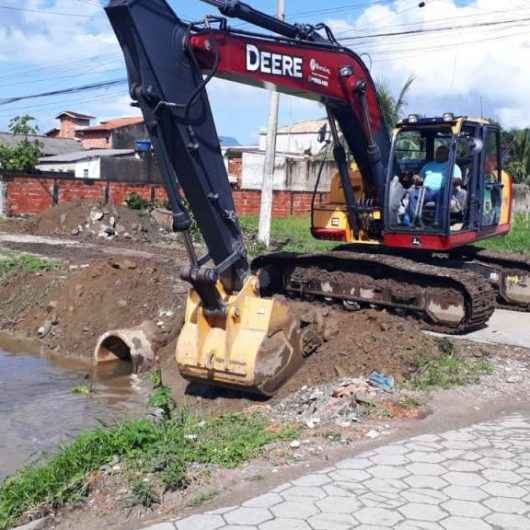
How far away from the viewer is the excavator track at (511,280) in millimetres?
12242

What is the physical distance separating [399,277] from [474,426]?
173 inches

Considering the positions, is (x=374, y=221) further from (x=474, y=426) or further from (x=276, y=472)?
(x=276, y=472)

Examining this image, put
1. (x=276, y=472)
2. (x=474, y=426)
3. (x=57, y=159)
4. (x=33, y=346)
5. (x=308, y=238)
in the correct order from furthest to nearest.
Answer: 1. (x=57, y=159)
2. (x=308, y=238)
3. (x=33, y=346)
4. (x=474, y=426)
5. (x=276, y=472)

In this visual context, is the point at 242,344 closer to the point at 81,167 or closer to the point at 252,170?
the point at 81,167

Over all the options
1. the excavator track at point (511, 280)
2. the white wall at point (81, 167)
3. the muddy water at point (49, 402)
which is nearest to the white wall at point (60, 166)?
the white wall at point (81, 167)

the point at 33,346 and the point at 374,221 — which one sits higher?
the point at 374,221

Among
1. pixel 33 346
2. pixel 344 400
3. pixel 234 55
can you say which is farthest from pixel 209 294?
pixel 33 346

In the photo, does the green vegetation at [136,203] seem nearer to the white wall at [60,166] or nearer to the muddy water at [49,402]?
the muddy water at [49,402]

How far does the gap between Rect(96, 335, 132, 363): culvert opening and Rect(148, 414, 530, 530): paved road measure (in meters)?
5.77

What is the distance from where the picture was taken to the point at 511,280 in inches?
486

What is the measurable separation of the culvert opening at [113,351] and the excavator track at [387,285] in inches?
83.9

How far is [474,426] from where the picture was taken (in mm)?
6543

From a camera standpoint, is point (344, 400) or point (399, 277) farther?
point (399, 277)

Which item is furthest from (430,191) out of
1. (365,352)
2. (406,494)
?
(406,494)
